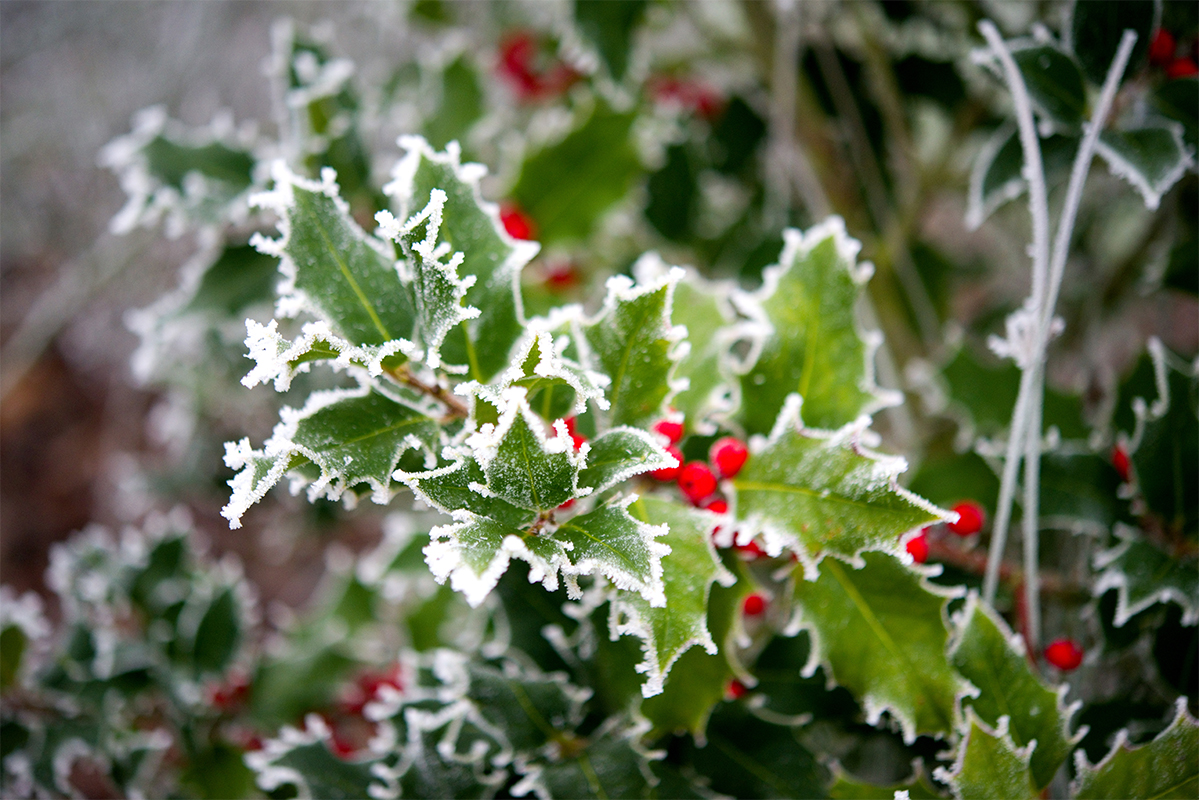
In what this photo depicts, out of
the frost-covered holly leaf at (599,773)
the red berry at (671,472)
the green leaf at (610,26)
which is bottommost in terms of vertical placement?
the frost-covered holly leaf at (599,773)

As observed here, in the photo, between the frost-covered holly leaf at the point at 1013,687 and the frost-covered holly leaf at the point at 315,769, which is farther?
the frost-covered holly leaf at the point at 315,769

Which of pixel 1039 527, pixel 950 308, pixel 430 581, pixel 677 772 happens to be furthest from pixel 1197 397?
pixel 430 581

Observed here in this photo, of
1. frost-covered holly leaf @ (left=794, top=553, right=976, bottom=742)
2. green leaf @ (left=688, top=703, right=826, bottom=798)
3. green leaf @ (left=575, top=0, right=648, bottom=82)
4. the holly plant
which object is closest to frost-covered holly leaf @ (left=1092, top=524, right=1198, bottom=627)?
the holly plant

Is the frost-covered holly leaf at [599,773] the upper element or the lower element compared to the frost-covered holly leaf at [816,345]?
lower

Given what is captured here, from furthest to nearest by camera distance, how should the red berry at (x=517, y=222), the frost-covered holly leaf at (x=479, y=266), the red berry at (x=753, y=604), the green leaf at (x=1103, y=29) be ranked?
1. the red berry at (x=517, y=222)
2. the red berry at (x=753, y=604)
3. the green leaf at (x=1103, y=29)
4. the frost-covered holly leaf at (x=479, y=266)

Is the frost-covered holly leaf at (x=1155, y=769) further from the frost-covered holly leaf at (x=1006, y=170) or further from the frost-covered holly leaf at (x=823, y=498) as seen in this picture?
the frost-covered holly leaf at (x=1006, y=170)

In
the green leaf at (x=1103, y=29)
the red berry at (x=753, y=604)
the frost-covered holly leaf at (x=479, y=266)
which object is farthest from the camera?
the red berry at (x=753, y=604)

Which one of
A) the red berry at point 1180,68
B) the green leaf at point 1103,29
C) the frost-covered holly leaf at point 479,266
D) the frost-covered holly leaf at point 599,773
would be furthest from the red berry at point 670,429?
the red berry at point 1180,68
